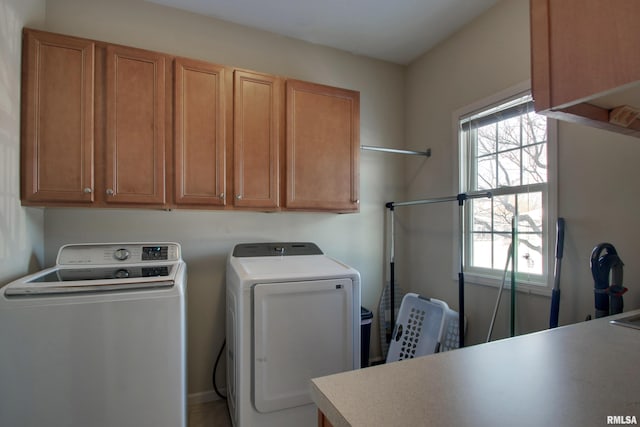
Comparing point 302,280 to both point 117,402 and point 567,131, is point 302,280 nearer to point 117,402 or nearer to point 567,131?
point 117,402

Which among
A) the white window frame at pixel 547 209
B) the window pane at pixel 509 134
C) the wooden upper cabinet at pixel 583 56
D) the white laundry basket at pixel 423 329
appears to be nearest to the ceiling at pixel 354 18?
the white window frame at pixel 547 209

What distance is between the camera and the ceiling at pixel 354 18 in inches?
85.0

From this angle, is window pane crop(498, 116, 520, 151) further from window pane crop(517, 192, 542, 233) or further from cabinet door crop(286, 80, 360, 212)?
cabinet door crop(286, 80, 360, 212)

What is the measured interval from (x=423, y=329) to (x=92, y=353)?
1.96m

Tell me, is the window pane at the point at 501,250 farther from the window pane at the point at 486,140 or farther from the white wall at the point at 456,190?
the window pane at the point at 486,140

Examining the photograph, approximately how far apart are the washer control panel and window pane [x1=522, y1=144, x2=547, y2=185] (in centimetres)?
230

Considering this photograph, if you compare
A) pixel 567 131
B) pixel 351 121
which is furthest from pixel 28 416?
pixel 567 131

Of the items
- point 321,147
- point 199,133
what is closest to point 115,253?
point 199,133

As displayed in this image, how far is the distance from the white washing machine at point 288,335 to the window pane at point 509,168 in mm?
1250

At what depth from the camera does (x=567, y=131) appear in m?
1.73

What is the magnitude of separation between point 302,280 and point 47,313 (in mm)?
1097

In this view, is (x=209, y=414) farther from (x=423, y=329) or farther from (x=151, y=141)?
(x=151, y=141)

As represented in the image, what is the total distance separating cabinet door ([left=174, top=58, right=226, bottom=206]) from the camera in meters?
1.88

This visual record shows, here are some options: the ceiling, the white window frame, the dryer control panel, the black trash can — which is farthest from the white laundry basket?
the ceiling
